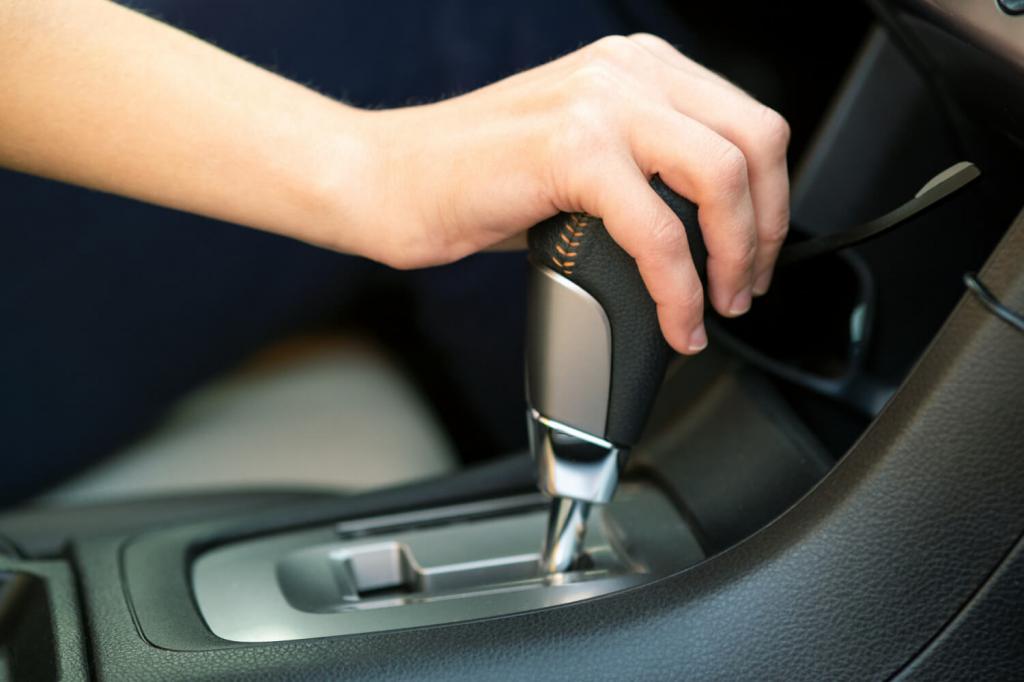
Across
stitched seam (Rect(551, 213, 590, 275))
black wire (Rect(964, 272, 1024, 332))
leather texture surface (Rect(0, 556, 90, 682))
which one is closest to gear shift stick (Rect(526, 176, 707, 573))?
stitched seam (Rect(551, 213, 590, 275))

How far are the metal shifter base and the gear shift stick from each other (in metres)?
0.05

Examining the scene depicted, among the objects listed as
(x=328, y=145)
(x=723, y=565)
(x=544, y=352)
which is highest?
(x=328, y=145)

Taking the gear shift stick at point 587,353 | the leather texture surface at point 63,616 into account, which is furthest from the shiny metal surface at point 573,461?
the leather texture surface at point 63,616

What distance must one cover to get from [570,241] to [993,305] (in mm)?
172

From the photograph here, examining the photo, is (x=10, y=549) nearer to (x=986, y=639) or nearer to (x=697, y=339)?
(x=697, y=339)

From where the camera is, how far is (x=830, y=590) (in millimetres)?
463

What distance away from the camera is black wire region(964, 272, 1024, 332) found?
42 cm

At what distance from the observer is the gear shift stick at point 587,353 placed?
0.50 m

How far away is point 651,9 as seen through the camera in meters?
0.89

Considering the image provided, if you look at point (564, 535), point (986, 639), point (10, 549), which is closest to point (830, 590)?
point (986, 639)

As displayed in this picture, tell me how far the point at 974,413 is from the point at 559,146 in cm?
19

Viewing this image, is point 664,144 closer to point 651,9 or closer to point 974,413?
point 974,413

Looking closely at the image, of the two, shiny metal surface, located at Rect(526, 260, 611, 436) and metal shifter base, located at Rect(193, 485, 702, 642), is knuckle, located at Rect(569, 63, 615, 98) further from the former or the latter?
metal shifter base, located at Rect(193, 485, 702, 642)

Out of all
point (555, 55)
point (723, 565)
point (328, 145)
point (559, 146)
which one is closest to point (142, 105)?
point (328, 145)
